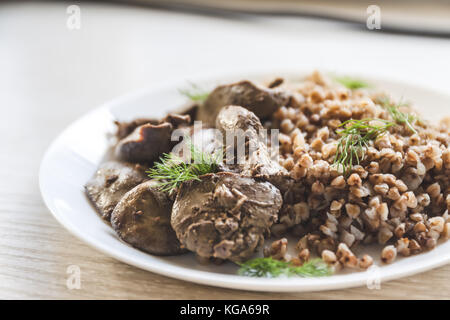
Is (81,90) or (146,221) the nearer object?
(146,221)

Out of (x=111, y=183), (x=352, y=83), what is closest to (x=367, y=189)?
(x=111, y=183)

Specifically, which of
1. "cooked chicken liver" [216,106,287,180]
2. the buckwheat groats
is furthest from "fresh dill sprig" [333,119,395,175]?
"cooked chicken liver" [216,106,287,180]

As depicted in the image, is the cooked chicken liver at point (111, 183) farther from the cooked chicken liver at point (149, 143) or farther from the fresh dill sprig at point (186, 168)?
the fresh dill sprig at point (186, 168)

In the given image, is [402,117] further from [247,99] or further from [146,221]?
[146,221]

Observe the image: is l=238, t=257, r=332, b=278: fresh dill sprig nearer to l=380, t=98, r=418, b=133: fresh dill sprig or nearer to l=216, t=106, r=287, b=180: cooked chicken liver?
l=216, t=106, r=287, b=180: cooked chicken liver

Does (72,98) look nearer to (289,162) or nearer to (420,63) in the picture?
(289,162)

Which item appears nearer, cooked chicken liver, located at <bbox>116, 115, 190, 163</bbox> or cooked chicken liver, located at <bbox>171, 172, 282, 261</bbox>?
cooked chicken liver, located at <bbox>171, 172, 282, 261</bbox>

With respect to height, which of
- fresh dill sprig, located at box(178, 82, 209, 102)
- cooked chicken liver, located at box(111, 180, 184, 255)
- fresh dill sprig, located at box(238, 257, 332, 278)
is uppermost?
fresh dill sprig, located at box(178, 82, 209, 102)
